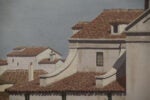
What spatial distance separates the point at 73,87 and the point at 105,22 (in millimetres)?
6071

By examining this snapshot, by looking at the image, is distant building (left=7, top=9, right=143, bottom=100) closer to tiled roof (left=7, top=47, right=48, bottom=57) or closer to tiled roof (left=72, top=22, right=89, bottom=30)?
tiled roof (left=72, top=22, right=89, bottom=30)

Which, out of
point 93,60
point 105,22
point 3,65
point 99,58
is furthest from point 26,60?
point 99,58

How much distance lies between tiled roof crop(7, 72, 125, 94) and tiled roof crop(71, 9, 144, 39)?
2.47 m

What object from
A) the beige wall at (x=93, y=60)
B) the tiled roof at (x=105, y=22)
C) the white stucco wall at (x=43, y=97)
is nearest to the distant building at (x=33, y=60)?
the tiled roof at (x=105, y=22)

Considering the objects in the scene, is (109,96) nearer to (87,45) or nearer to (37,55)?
(87,45)

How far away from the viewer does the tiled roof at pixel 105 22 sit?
30.8 m

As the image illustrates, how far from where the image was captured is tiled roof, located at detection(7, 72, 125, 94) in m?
27.0

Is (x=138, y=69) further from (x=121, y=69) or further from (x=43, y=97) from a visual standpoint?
(x=43, y=97)

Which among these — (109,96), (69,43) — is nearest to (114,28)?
(69,43)

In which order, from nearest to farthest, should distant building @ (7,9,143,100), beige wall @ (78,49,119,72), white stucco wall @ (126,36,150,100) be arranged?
white stucco wall @ (126,36,150,100), distant building @ (7,9,143,100), beige wall @ (78,49,119,72)

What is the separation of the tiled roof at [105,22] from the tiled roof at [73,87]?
8.11 feet

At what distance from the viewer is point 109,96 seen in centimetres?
2692

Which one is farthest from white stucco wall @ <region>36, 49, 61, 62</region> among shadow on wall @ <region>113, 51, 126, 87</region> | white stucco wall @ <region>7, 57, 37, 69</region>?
shadow on wall @ <region>113, 51, 126, 87</region>

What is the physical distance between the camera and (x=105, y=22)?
32.2m
